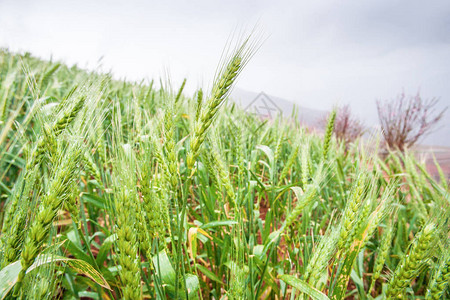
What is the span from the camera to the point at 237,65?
1.95ft

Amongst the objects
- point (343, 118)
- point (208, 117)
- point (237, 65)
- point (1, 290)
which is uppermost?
point (343, 118)

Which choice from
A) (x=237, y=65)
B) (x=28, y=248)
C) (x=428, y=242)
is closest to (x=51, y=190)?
(x=28, y=248)

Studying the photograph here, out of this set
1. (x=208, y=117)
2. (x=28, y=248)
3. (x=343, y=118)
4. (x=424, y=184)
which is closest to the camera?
(x=28, y=248)

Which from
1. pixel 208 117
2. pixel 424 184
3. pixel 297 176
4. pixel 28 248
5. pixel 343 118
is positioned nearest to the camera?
pixel 28 248

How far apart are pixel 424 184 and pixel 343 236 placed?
1207 mm

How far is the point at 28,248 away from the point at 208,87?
1.43 feet

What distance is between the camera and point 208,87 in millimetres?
623

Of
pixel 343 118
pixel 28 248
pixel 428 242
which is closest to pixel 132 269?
pixel 28 248

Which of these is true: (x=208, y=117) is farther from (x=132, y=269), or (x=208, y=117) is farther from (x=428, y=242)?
(x=428, y=242)

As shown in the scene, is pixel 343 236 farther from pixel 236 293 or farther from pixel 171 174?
pixel 171 174

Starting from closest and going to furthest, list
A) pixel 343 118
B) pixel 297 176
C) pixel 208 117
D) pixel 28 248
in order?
pixel 28 248 → pixel 208 117 → pixel 297 176 → pixel 343 118

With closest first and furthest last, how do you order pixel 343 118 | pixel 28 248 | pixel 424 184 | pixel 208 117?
pixel 28 248 → pixel 208 117 → pixel 424 184 → pixel 343 118

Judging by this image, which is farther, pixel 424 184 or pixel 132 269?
pixel 424 184

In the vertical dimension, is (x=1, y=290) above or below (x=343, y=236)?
below
